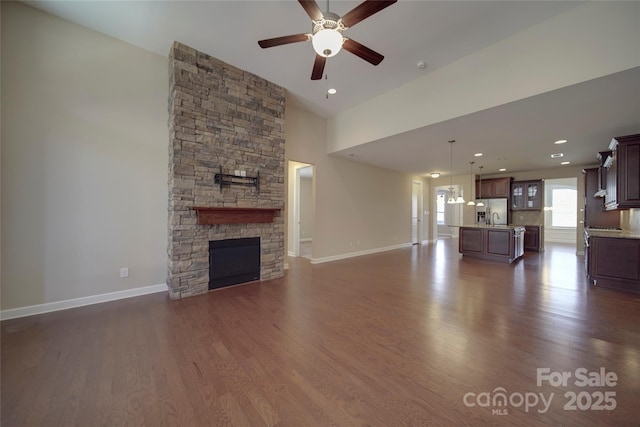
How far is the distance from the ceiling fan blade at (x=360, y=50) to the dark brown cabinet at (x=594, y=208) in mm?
7741

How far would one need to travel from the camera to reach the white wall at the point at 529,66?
2.44 m

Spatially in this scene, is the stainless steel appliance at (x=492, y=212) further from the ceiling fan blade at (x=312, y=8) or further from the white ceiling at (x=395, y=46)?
the ceiling fan blade at (x=312, y=8)

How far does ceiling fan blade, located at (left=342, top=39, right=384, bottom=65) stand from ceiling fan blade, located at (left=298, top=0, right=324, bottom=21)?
350 millimetres

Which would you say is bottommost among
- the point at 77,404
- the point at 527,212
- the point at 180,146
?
the point at 77,404

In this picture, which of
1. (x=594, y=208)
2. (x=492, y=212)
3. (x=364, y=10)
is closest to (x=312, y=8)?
(x=364, y=10)

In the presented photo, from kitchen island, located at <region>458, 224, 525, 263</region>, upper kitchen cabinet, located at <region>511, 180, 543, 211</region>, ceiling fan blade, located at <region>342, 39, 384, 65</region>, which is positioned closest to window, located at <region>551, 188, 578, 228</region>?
upper kitchen cabinet, located at <region>511, 180, 543, 211</region>

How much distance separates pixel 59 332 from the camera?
2.44 m

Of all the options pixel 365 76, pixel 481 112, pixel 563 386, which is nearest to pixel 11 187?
pixel 365 76

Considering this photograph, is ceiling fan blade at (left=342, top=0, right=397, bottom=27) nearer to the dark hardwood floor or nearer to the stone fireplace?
the stone fireplace

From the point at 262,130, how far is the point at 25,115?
9.68ft

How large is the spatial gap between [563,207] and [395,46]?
12.4 meters

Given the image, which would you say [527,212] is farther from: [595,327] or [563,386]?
[563,386]

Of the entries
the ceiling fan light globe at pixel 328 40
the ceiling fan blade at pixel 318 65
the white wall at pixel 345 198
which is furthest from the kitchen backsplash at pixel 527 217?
the ceiling fan light globe at pixel 328 40

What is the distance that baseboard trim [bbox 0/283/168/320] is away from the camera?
274 centimetres
